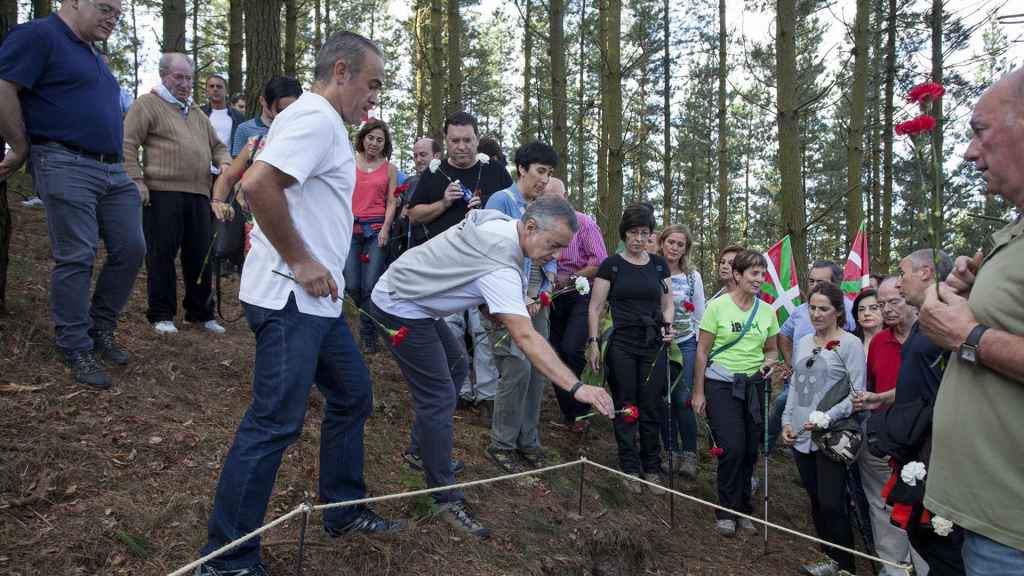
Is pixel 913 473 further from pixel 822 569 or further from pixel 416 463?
pixel 416 463

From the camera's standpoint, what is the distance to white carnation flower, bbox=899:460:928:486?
3045mm

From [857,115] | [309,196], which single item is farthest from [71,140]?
[857,115]

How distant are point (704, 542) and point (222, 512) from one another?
3524mm

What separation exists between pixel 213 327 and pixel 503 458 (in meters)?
2.74

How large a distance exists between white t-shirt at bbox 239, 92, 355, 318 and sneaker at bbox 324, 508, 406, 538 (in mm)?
Result: 1117

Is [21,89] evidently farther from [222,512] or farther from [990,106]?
[990,106]

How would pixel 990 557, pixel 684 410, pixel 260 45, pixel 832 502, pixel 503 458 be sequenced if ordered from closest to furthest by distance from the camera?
pixel 990 557, pixel 832 502, pixel 503 458, pixel 684 410, pixel 260 45

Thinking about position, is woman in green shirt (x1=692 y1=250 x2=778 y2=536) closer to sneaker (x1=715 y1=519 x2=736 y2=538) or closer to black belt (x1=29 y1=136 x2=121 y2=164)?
sneaker (x1=715 y1=519 x2=736 y2=538)

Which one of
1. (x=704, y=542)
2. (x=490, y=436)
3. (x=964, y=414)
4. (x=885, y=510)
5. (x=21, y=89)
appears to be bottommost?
(x=704, y=542)

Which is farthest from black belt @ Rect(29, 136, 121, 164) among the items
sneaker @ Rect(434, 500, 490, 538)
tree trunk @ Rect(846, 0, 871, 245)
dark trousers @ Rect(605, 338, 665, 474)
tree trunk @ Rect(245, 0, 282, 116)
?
tree trunk @ Rect(846, 0, 871, 245)

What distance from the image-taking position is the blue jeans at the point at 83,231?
12.8 feet

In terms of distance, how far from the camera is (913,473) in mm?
3049

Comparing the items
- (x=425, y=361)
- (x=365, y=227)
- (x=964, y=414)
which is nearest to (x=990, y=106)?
(x=964, y=414)

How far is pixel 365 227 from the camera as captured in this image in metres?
6.40
